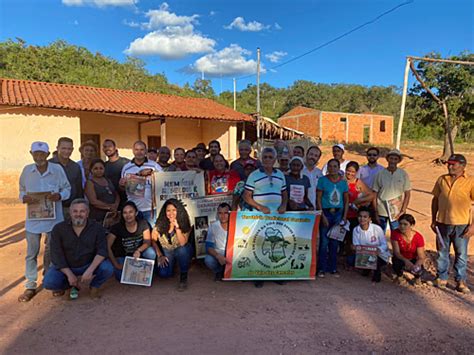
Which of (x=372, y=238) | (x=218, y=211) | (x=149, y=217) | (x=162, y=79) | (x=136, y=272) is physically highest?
(x=162, y=79)

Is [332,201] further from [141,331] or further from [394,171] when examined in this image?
[141,331]

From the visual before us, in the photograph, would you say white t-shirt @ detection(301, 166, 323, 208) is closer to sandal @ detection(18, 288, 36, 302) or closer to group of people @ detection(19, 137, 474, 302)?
group of people @ detection(19, 137, 474, 302)

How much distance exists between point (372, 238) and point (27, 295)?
4.08m

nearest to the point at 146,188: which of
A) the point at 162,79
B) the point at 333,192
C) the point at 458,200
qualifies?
the point at 333,192

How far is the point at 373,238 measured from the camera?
4258 millimetres

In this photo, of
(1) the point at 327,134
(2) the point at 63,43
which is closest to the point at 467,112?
(1) the point at 327,134

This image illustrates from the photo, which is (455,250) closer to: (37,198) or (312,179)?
(312,179)

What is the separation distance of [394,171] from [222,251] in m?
2.56

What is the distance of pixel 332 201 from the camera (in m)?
4.29

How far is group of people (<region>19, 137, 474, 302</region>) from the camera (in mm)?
3586

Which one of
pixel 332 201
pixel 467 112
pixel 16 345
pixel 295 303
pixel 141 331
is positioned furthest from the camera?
pixel 467 112

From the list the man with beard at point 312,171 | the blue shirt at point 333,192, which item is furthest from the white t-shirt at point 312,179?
the blue shirt at point 333,192

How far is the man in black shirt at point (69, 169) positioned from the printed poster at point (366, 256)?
3.60m

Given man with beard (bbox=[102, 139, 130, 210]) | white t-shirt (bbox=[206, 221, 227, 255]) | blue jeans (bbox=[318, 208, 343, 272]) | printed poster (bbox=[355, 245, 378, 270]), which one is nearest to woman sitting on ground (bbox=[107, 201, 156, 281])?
man with beard (bbox=[102, 139, 130, 210])
